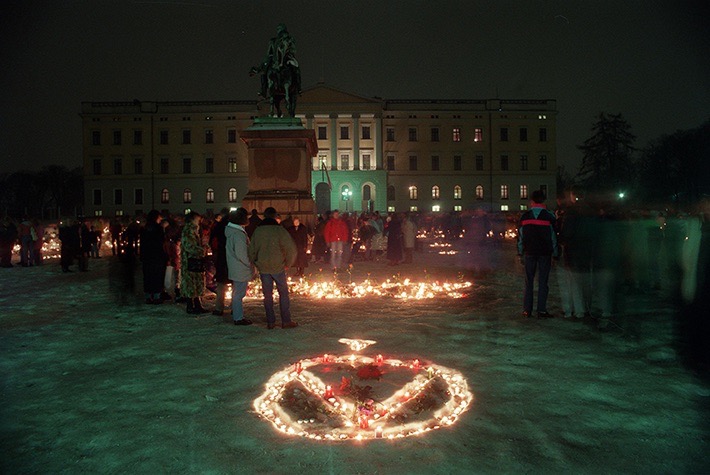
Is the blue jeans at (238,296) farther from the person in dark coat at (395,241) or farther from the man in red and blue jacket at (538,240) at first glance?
the person in dark coat at (395,241)

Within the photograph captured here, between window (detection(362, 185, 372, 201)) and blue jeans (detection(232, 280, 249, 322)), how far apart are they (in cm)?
6188

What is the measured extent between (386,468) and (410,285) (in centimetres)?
874

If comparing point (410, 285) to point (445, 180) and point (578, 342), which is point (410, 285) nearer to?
point (578, 342)

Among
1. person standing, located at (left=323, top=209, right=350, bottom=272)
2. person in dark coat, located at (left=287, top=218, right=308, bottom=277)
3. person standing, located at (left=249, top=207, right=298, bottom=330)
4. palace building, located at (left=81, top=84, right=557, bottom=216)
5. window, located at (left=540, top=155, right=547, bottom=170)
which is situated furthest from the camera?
window, located at (left=540, top=155, right=547, bottom=170)

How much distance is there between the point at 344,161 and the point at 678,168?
40.4 m

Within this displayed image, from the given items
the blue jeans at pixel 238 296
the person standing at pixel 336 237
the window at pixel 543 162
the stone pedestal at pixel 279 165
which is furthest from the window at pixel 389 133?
the blue jeans at pixel 238 296

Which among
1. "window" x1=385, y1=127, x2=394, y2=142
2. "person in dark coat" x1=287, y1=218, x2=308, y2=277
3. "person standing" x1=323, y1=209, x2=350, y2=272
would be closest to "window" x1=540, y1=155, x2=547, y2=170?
"window" x1=385, y1=127, x2=394, y2=142

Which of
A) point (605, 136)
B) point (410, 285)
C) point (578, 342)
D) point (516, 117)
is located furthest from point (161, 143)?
point (578, 342)

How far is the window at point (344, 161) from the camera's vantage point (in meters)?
71.5

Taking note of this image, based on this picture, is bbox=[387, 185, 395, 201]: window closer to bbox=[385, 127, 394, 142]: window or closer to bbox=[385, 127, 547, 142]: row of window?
bbox=[385, 127, 394, 142]: window

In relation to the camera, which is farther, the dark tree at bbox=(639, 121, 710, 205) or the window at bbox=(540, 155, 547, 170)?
the window at bbox=(540, 155, 547, 170)

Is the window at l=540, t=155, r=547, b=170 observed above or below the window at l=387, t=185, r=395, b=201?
above

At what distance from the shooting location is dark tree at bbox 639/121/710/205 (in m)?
62.0

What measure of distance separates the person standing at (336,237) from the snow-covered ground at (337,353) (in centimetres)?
538
